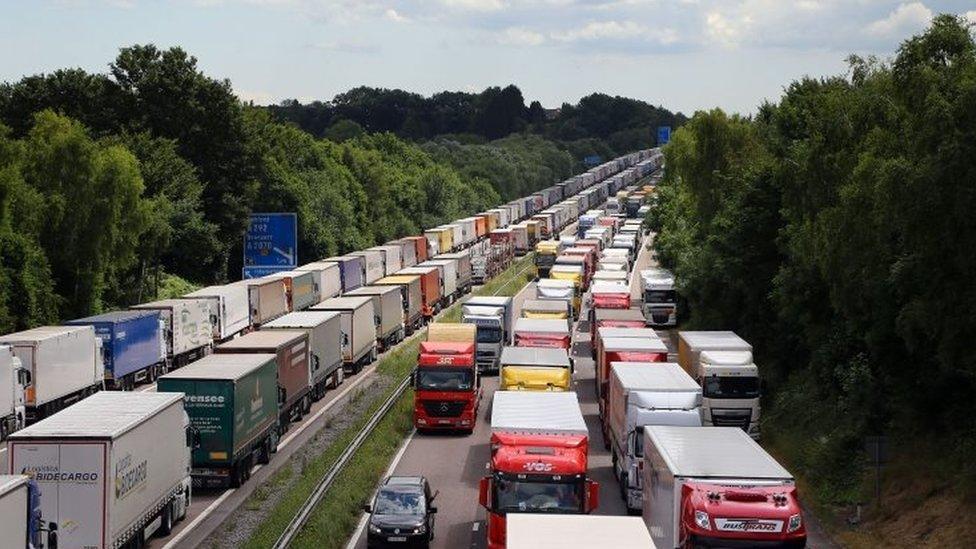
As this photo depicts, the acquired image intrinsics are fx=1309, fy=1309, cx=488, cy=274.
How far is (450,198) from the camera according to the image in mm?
143750

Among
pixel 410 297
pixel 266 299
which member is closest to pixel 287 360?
pixel 266 299

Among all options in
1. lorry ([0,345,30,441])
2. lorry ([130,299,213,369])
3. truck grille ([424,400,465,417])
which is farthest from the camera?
lorry ([130,299,213,369])

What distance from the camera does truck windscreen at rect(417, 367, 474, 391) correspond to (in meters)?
42.9

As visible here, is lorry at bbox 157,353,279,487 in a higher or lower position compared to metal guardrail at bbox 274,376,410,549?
higher

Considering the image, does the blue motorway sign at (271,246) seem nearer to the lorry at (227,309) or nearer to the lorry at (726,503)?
the lorry at (227,309)

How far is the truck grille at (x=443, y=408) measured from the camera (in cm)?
4288

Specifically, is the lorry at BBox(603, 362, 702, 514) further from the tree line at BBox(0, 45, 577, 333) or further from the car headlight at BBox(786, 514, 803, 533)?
the tree line at BBox(0, 45, 577, 333)

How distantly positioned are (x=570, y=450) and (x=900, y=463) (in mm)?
10984

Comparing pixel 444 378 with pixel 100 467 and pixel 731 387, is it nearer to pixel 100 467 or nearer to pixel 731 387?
pixel 731 387

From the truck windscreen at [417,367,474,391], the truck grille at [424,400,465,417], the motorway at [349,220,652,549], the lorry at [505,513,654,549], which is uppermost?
the lorry at [505,513,654,549]

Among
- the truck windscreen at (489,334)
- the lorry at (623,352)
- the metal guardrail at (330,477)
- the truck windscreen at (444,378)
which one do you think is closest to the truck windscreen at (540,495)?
the metal guardrail at (330,477)

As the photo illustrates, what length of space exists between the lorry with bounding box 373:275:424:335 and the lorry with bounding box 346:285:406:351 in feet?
3.86

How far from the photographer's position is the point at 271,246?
76000 mm

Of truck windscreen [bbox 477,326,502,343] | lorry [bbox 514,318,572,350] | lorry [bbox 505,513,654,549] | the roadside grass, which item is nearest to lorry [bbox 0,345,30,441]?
the roadside grass
